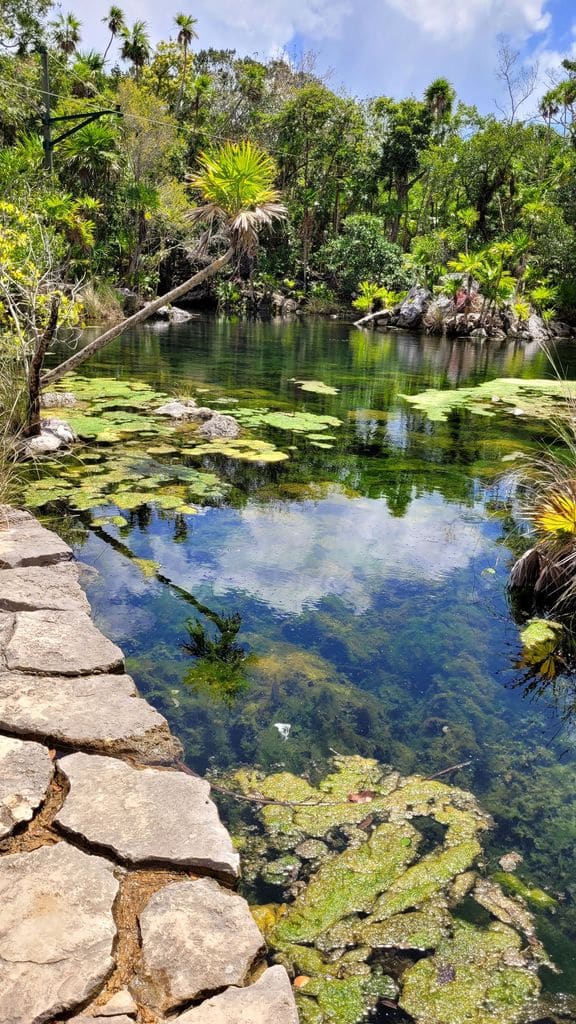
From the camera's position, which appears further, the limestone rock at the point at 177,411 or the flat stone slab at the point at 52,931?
the limestone rock at the point at 177,411

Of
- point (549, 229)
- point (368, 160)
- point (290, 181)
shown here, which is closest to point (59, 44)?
point (290, 181)

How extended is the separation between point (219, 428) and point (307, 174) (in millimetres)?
28498

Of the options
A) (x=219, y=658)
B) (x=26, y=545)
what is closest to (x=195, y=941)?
(x=219, y=658)

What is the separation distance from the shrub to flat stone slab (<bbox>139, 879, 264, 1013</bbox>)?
3098 cm

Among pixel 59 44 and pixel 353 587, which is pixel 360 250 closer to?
pixel 59 44

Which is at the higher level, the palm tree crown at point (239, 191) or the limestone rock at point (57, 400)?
the palm tree crown at point (239, 191)

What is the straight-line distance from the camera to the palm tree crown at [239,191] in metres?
6.63

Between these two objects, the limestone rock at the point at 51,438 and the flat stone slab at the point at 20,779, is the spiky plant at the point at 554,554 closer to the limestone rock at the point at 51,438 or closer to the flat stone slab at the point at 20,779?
the flat stone slab at the point at 20,779

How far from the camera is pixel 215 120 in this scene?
103 feet

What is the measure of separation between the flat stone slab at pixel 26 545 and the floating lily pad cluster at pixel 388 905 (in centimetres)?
193

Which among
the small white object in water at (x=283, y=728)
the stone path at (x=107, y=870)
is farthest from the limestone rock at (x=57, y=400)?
the small white object in water at (x=283, y=728)

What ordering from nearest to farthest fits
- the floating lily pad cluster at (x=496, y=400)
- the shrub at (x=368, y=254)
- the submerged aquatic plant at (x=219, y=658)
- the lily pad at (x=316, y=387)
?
the submerged aquatic plant at (x=219, y=658) < the floating lily pad cluster at (x=496, y=400) < the lily pad at (x=316, y=387) < the shrub at (x=368, y=254)

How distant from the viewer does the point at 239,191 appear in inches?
266

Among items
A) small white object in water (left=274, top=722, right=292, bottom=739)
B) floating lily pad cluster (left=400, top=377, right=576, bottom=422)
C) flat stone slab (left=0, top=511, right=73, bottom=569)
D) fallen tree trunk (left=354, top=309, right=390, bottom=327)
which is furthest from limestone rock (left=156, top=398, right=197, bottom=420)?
fallen tree trunk (left=354, top=309, right=390, bottom=327)
